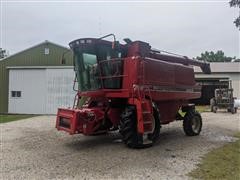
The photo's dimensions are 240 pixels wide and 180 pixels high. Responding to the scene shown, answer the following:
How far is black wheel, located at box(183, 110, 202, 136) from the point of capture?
1080 cm

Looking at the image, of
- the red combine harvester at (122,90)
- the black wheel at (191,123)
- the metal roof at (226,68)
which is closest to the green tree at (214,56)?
the metal roof at (226,68)

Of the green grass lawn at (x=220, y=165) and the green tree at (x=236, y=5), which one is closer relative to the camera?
the green grass lawn at (x=220, y=165)

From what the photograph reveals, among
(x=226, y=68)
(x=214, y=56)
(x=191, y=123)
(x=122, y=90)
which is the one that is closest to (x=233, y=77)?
(x=226, y=68)

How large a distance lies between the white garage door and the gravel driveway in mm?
9732

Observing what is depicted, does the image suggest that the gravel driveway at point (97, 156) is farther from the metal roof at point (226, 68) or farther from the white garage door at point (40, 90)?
the metal roof at point (226, 68)

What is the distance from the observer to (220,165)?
6715mm

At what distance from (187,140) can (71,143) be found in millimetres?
3545

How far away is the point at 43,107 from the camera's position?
832 inches

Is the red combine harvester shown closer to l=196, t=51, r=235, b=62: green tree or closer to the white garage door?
the white garage door

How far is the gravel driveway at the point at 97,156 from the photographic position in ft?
20.4

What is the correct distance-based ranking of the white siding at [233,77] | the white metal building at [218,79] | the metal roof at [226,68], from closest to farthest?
the white metal building at [218,79], the white siding at [233,77], the metal roof at [226,68]

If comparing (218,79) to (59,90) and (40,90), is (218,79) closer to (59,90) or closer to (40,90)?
(59,90)

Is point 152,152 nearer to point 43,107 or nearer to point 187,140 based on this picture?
point 187,140

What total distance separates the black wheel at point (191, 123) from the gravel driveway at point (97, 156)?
0.83 ft
